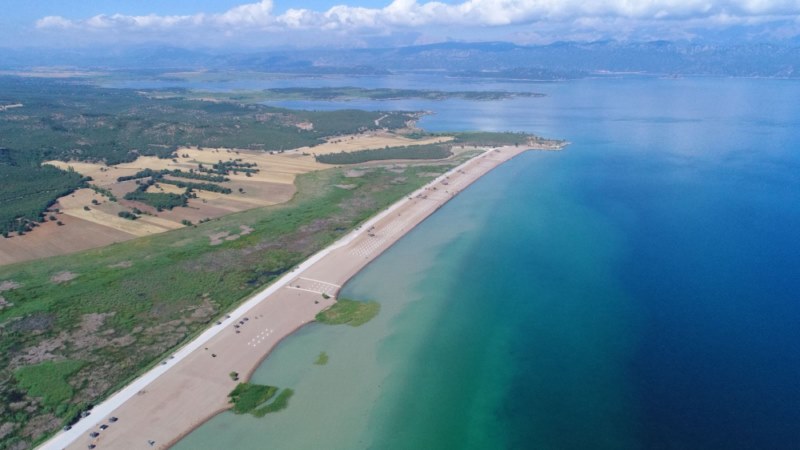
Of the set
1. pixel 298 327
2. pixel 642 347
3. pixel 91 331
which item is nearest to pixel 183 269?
pixel 91 331

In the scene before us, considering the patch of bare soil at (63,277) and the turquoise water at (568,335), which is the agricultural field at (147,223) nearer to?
A: the patch of bare soil at (63,277)

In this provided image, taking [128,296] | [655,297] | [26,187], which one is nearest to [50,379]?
[128,296]

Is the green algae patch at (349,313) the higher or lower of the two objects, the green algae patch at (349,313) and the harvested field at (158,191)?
the lower

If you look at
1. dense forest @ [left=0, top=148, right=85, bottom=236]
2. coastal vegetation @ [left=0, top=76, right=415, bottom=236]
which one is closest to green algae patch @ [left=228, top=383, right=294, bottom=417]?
coastal vegetation @ [left=0, top=76, right=415, bottom=236]

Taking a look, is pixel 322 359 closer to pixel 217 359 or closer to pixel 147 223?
pixel 217 359

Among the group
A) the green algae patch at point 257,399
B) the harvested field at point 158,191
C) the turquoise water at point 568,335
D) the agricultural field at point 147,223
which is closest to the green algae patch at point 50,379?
the agricultural field at point 147,223

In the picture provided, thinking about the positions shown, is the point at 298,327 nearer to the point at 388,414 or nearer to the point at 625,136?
the point at 388,414

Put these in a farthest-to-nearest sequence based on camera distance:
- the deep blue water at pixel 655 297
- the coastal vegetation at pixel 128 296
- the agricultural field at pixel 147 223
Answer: the agricultural field at pixel 147 223, the coastal vegetation at pixel 128 296, the deep blue water at pixel 655 297
